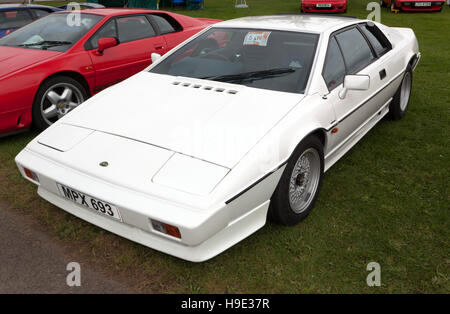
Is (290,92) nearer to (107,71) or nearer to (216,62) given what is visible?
(216,62)

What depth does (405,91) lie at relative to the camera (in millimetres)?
4492

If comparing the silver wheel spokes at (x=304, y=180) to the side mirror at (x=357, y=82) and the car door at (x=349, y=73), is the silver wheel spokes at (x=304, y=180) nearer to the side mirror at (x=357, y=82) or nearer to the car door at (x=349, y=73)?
the car door at (x=349, y=73)

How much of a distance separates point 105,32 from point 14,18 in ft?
8.87

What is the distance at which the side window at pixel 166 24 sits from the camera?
5.26 meters

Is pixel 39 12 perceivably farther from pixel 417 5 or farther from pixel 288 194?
pixel 417 5

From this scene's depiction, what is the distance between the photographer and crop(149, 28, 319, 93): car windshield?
277cm

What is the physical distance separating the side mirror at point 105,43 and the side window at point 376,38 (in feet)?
9.14

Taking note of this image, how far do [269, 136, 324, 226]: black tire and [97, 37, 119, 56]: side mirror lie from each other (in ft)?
9.59

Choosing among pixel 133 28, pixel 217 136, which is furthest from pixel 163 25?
pixel 217 136

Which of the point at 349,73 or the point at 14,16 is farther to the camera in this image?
the point at 14,16

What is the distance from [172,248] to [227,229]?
32 cm

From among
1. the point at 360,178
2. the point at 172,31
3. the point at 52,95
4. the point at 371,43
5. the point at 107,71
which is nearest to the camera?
the point at 360,178

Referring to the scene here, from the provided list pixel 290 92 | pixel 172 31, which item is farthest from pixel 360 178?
pixel 172 31
